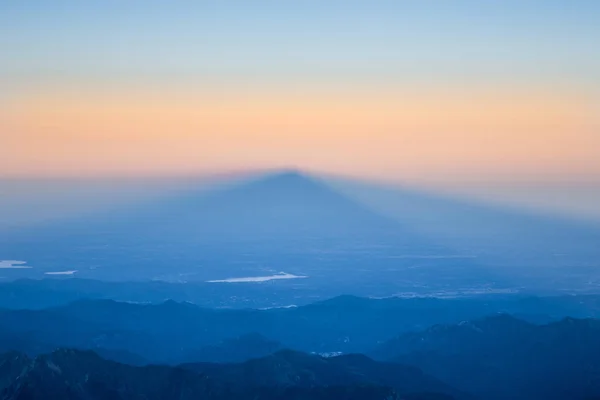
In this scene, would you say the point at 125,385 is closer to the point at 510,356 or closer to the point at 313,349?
the point at 510,356

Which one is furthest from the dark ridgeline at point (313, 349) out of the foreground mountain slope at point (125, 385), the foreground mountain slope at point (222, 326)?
the foreground mountain slope at point (222, 326)

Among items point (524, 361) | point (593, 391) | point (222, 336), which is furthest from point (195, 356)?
point (593, 391)

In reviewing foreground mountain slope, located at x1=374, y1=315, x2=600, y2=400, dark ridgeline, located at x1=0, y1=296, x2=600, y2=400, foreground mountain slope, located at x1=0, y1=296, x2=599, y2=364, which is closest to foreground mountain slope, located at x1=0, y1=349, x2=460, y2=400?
dark ridgeline, located at x1=0, y1=296, x2=600, y2=400

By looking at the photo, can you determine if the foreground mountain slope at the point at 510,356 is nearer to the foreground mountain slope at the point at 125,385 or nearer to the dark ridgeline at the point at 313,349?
the dark ridgeline at the point at 313,349

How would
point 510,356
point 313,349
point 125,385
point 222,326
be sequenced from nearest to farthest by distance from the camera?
point 125,385
point 510,356
point 313,349
point 222,326

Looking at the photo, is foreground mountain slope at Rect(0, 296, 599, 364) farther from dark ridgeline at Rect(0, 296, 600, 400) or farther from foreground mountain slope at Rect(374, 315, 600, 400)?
foreground mountain slope at Rect(374, 315, 600, 400)

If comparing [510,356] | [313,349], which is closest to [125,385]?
[510,356]

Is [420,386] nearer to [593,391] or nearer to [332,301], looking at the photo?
[593,391]

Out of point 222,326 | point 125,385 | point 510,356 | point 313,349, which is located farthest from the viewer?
point 222,326

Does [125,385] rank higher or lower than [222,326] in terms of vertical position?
higher
